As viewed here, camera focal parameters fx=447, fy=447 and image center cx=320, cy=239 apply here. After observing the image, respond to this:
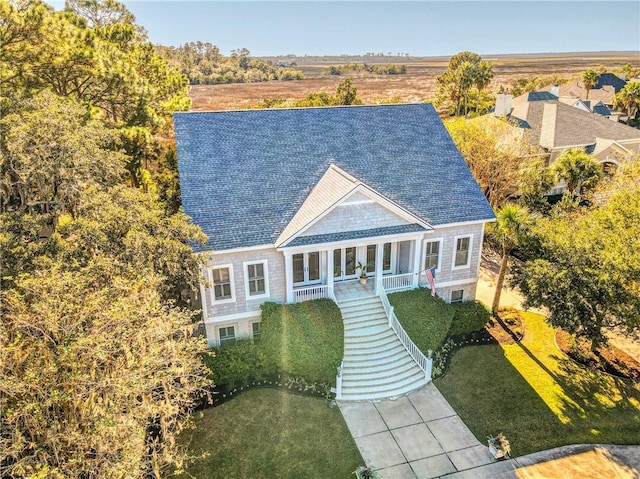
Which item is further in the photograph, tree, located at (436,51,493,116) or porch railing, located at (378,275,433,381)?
tree, located at (436,51,493,116)

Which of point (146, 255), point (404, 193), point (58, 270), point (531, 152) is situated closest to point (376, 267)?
point (404, 193)

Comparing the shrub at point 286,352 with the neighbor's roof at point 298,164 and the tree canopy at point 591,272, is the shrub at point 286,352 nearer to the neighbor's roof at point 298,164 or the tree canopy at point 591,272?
the neighbor's roof at point 298,164

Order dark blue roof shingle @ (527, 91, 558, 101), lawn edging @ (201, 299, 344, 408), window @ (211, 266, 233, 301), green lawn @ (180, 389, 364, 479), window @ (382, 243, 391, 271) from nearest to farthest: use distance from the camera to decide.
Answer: green lawn @ (180, 389, 364, 479)
lawn edging @ (201, 299, 344, 408)
window @ (211, 266, 233, 301)
window @ (382, 243, 391, 271)
dark blue roof shingle @ (527, 91, 558, 101)

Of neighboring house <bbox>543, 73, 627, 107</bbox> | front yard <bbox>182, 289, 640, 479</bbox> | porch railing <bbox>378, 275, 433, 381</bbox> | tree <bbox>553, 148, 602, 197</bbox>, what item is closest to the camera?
front yard <bbox>182, 289, 640, 479</bbox>

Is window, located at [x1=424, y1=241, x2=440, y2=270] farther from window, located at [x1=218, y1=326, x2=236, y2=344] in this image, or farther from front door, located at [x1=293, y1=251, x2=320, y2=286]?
window, located at [x1=218, y1=326, x2=236, y2=344]

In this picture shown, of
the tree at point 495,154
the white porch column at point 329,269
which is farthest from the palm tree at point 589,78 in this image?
the white porch column at point 329,269

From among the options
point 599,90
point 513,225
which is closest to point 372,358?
point 513,225

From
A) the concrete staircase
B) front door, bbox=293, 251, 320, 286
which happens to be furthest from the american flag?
front door, bbox=293, 251, 320, 286

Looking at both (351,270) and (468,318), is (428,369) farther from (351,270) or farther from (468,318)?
(351,270)
